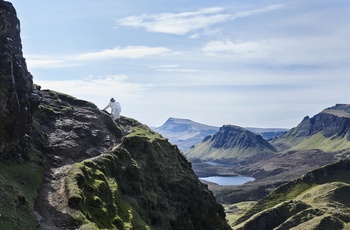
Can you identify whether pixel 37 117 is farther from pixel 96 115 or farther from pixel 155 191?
pixel 155 191

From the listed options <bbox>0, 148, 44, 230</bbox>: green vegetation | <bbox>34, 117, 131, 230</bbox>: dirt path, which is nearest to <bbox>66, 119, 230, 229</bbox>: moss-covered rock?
<bbox>34, 117, 131, 230</bbox>: dirt path

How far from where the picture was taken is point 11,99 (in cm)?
6334

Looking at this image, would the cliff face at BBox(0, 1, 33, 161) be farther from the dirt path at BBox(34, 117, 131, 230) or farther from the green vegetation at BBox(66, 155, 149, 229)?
the green vegetation at BBox(66, 155, 149, 229)

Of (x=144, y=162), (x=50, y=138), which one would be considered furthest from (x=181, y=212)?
(x=50, y=138)

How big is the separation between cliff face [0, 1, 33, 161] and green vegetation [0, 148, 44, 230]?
3333 millimetres

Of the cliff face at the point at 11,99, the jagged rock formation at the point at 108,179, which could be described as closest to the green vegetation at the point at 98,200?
the jagged rock formation at the point at 108,179

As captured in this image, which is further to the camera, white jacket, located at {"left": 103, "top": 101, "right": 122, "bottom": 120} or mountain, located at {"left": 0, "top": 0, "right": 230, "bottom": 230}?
white jacket, located at {"left": 103, "top": 101, "right": 122, "bottom": 120}

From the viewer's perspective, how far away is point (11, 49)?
68438mm

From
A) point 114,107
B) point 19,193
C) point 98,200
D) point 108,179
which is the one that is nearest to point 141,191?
point 108,179

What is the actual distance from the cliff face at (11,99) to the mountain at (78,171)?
0.56 feet

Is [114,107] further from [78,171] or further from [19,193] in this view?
[19,193]

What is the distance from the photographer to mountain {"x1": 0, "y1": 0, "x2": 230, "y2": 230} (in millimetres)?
54219

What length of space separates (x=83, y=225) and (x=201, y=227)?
2109 inches

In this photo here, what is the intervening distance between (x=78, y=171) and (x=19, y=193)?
18.5 metres
